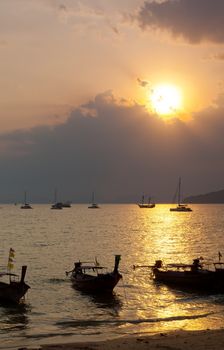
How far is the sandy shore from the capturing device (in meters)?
24.3

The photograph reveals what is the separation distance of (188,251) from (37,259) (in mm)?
A: 30338

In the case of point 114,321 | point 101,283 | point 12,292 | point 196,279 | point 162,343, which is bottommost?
point 114,321

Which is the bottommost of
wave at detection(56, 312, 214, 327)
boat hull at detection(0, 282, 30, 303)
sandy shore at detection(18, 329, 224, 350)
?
wave at detection(56, 312, 214, 327)

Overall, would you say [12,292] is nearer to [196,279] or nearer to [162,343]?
[162,343]

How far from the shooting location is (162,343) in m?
25.4

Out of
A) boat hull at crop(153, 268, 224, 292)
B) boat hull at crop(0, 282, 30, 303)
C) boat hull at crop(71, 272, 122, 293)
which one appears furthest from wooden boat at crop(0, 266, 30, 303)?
boat hull at crop(153, 268, 224, 292)

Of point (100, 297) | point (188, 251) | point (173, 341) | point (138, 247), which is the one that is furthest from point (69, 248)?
point (173, 341)

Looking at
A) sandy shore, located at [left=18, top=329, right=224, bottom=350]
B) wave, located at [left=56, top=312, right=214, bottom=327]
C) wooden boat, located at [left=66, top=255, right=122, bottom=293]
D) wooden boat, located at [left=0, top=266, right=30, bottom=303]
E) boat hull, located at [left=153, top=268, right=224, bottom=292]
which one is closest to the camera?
sandy shore, located at [left=18, top=329, right=224, bottom=350]

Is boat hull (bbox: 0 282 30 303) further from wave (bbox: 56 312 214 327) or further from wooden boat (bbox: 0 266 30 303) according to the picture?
wave (bbox: 56 312 214 327)

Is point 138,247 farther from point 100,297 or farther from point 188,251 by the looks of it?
point 100,297

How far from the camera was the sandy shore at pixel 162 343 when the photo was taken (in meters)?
24.3

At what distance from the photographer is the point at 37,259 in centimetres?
7506

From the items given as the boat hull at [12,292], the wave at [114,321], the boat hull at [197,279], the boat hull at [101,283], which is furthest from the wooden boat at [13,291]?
the boat hull at [197,279]

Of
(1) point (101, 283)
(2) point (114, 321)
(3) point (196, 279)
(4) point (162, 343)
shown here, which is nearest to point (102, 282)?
(1) point (101, 283)
